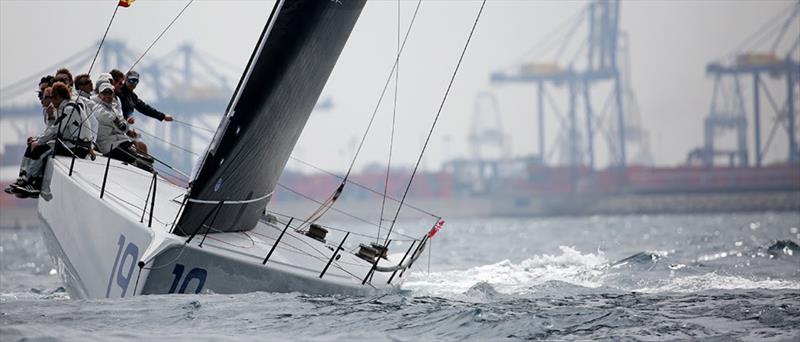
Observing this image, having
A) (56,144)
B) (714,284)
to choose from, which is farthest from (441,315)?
(714,284)

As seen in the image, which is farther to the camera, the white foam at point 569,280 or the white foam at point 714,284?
the white foam at point 569,280

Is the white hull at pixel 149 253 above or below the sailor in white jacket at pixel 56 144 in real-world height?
below

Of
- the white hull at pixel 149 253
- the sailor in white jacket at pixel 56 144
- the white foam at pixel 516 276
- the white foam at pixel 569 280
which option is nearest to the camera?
the white hull at pixel 149 253

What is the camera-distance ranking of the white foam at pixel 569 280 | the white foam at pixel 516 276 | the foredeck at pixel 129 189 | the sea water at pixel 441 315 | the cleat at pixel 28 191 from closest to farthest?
1. the sea water at pixel 441 315
2. the foredeck at pixel 129 189
3. the cleat at pixel 28 191
4. the white foam at pixel 569 280
5. the white foam at pixel 516 276

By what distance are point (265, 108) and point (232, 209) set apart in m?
0.65

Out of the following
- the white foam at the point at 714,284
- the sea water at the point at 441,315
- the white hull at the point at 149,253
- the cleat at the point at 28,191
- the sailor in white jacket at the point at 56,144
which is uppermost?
the sailor in white jacket at the point at 56,144

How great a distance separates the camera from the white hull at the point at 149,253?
5402mm

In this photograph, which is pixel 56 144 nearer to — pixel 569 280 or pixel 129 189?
pixel 129 189

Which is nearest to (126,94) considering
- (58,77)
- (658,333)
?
(58,77)

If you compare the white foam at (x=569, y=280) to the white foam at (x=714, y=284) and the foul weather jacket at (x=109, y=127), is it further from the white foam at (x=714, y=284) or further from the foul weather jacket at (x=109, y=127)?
the foul weather jacket at (x=109, y=127)

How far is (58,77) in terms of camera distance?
23.3ft

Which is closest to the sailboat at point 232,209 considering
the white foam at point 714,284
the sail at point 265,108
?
the sail at point 265,108

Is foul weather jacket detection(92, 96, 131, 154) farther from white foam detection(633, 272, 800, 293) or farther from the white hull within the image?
white foam detection(633, 272, 800, 293)

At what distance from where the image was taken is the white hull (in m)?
5.40
